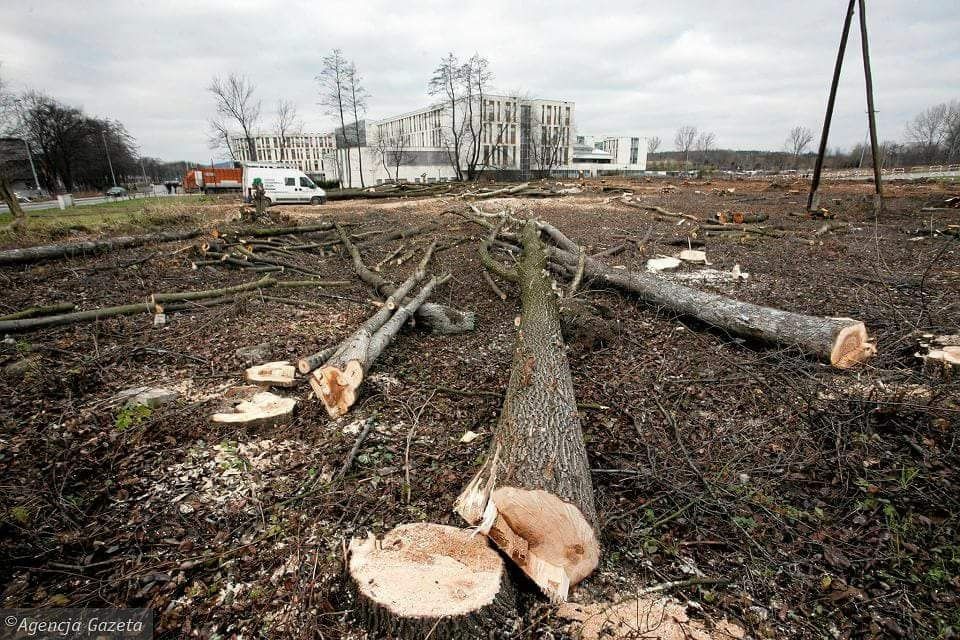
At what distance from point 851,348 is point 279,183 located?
71.2 ft

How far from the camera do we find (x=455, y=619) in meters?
1.83

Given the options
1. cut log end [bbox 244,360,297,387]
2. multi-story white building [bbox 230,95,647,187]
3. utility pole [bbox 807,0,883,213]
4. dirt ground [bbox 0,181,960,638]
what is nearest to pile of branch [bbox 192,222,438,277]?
dirt ground [bbox 0,181,960,638]

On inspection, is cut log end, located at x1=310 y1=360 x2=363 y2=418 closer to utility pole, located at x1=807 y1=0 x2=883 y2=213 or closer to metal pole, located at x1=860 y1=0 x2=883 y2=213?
utility pole, located at x1=807 y1=0 x2=883 y2=213

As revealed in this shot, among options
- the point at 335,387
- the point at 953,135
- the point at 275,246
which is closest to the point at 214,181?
the point at 275,246

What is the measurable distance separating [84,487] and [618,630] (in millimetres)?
3480

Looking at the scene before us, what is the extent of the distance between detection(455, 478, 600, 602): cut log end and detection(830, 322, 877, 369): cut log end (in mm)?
3416

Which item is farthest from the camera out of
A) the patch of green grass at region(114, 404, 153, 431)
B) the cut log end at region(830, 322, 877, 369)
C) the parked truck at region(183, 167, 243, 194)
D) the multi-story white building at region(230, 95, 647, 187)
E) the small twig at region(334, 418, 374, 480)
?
the multi-story white building at region(230, 95, 647, 187)

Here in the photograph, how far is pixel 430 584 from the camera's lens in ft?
6.38

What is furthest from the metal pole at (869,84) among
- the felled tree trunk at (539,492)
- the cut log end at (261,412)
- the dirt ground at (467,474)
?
the cut log end at (261,412)

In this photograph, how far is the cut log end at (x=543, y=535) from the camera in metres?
2.11

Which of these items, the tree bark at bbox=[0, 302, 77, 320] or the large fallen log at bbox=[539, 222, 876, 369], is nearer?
the large fallen log at bbox=[539, 222, 876, 369]

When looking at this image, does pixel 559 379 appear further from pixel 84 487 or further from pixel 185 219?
pixel 185 219

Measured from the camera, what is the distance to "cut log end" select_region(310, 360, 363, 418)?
3.75 meters

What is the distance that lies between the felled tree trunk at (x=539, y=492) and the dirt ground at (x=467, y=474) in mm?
211
